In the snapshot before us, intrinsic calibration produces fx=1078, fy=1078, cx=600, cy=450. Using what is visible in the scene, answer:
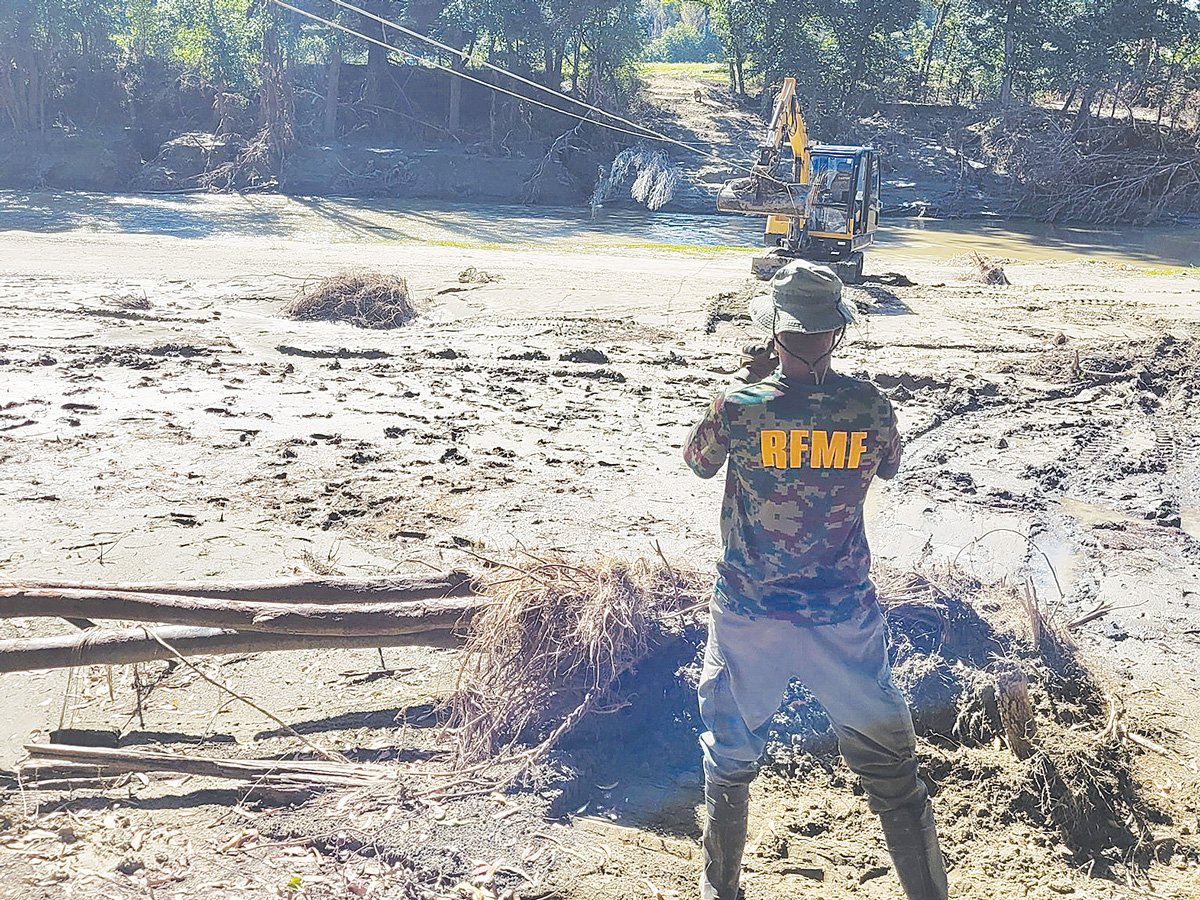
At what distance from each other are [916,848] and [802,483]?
3.80 feet

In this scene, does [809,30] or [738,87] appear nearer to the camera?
[809,30]

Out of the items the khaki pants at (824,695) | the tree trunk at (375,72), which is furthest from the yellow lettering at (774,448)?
the tree trunk at (375,72)

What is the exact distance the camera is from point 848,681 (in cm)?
325

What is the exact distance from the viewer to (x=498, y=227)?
26141 millimetres

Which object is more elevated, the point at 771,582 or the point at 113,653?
the point at 771,582

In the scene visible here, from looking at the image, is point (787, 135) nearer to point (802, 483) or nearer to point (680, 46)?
point (802, 483)

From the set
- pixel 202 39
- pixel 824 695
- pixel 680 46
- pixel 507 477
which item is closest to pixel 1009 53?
pixel 202 39

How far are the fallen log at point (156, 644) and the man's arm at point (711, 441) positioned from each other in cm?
184

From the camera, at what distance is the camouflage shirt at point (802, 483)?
324cm

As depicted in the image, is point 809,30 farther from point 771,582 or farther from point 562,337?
point 771,582

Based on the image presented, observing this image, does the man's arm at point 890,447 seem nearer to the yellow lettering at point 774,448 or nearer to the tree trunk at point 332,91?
the yellow lettering at point 774,448

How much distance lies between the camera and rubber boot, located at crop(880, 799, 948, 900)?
3262 mm

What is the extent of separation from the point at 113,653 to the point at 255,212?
79.9 feet

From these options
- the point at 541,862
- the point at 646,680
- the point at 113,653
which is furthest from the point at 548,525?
the point at 541,862
